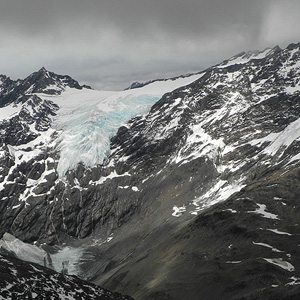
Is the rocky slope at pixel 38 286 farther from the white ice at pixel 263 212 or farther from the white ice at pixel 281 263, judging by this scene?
the white ice at pixel 263 212

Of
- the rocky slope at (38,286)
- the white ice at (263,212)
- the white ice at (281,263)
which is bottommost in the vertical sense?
the rocky slope at (38,286)

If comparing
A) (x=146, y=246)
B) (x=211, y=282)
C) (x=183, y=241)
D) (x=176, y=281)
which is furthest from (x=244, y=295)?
(x=146, y=246)

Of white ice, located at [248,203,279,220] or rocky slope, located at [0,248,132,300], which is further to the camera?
white ice, located at [248,203,279,220]

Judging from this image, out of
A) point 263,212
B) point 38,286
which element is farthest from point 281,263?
point 38,286

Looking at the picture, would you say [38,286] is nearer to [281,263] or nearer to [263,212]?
[281,263]

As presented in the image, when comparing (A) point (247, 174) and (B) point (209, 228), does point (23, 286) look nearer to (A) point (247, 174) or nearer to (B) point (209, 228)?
(B) point (209, 228)

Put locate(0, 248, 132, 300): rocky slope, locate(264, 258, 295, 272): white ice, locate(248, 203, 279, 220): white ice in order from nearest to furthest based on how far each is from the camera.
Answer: locate(0, 248, 132, 300): rocky slope < locate(264, 258, 295, 272): white ice < locate(248, 203, 279, 220): white ice

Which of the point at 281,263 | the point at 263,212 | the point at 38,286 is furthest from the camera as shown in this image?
the point at 263,212

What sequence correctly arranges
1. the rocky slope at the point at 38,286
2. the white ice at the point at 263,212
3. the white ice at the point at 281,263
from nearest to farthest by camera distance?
the rocky slope at the point at 38,286 → the white ice at the point at 281,263 → the white ice at the point at 263,212

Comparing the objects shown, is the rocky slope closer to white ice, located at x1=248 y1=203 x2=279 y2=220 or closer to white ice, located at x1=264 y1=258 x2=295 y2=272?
white ice, located at x1=264 y1=258 x2=295 y2=272

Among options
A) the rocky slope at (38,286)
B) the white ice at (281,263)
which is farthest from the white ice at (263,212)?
the rocky slope at (38,286)

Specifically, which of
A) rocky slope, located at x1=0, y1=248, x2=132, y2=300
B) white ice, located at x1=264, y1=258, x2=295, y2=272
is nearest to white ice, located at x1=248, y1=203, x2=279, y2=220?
white ice, located at x1=264, y1=258, x2=295, y2=272

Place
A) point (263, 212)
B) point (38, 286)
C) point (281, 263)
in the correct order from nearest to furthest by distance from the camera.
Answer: point (38, 286), point (281, 263), point (263, 212)
